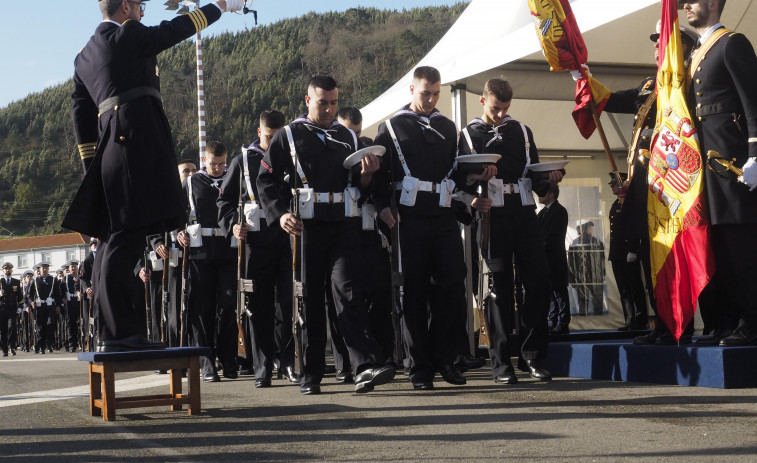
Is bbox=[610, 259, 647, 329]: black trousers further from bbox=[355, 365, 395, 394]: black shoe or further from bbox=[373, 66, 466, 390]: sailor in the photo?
bbox=[355, 365, 395, 394]: black shoe

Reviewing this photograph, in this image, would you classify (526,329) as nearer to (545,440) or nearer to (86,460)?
(545,440)

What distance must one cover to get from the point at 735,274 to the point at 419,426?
2.29 meters

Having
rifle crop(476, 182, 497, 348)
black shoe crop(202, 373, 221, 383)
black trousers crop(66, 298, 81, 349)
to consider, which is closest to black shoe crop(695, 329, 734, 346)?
rifle crop(476, 182, 497, 348)

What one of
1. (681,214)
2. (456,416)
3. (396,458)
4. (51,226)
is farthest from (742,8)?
(51,226)

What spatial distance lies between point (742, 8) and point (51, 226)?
11338 centimetres

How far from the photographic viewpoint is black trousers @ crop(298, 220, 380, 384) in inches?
238

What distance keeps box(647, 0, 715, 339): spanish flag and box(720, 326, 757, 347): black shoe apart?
0.33 m

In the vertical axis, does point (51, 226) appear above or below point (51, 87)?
below

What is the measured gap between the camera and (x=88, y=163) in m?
5.64

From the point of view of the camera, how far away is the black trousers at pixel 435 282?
6.25m

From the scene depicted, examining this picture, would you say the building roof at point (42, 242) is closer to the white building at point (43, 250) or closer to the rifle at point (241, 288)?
the white building at point (43, 250)

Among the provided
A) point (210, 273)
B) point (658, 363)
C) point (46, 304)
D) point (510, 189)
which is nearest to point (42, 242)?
point (46, 304)

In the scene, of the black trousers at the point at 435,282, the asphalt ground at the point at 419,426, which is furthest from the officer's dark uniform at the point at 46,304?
the black trousers at the point at 435,282

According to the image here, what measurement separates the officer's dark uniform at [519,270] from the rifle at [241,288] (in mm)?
1922
